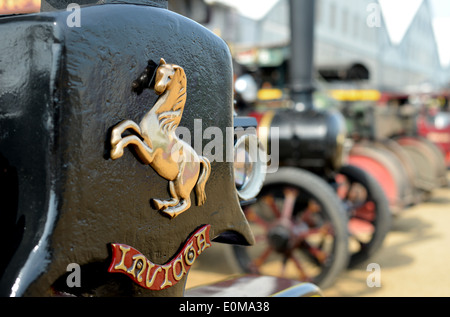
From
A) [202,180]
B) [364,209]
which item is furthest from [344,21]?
[202,180]

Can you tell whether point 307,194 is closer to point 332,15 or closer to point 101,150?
point 101,150

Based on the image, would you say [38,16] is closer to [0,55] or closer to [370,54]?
[0,55]

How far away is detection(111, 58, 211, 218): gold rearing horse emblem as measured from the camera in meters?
0.69

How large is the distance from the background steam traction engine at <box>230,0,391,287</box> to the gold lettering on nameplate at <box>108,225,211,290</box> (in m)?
2.25

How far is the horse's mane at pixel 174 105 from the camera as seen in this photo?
2.40 feet

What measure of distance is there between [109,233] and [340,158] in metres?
3.03

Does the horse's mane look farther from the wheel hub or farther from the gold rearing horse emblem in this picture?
the wheel hub

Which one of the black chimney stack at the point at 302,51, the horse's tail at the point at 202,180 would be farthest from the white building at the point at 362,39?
the horse's tail at the point at 202,180

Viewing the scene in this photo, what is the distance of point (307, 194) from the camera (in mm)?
3102

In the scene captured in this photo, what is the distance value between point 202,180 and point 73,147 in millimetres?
255

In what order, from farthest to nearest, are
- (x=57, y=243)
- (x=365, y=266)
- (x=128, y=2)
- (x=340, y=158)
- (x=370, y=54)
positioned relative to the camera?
(x=370, y=54), (x=365, y=266), (x=340, y=158), (x=128, y=2), (x=57, y=243)

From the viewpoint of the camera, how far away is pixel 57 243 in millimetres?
624

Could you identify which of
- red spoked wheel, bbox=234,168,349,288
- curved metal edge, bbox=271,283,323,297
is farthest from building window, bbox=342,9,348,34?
curved metal edge, bbox=271,283,323,297
